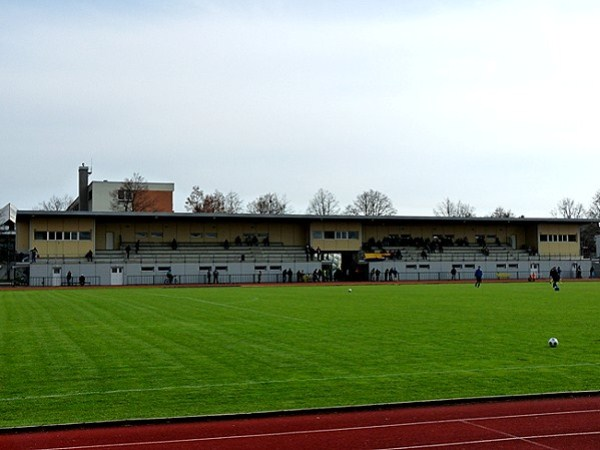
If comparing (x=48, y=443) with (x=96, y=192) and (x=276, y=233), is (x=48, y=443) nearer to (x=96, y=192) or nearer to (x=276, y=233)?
(x=276, y=233)

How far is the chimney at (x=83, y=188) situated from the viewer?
98.6 meters

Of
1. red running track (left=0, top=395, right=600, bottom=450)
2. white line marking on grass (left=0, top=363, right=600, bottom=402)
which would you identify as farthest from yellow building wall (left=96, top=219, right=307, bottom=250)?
red running track (left=0, top=395, right=600, bottom=450)

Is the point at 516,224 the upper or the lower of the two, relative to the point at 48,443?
upper

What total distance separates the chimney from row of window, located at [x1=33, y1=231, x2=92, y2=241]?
2251 cm

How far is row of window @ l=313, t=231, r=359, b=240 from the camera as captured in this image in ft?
285

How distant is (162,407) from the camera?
42.5 ft

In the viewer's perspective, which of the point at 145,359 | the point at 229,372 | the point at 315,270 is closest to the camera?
the point at 229,372

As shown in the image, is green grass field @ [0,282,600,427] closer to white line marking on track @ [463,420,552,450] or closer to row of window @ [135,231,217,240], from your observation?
white line marking on track @ [463,420,552,450]

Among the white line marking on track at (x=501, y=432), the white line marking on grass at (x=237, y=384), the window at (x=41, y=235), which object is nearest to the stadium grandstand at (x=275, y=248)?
the window at (x=41, y=235)

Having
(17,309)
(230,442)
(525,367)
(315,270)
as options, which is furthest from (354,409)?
(315,270)

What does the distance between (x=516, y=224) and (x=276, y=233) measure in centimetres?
3238

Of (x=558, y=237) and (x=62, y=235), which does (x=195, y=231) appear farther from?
(x=558, y=237)

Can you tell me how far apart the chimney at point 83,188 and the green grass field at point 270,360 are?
70.2 meters

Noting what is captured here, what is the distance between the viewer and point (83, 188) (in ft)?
326
